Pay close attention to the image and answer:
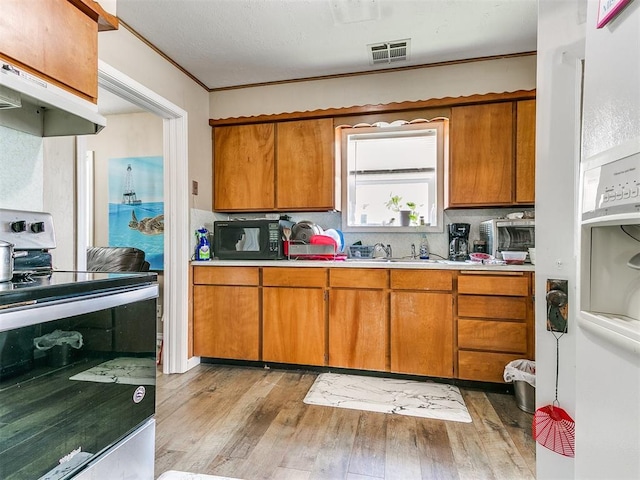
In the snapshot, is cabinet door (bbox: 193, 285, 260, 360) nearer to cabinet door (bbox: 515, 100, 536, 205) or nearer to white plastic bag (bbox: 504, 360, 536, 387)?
white plastic bag (bbox: 504, 360, 536, 387)

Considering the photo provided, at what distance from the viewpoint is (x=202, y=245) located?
112 inches

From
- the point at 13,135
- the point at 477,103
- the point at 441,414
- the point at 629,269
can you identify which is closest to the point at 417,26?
the point at 477,103

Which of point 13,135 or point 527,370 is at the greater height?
point 13,135

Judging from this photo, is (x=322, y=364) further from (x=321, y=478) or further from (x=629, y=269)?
(x=629, y=269)

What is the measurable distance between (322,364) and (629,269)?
7.12 feet

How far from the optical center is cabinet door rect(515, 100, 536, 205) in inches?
97.7

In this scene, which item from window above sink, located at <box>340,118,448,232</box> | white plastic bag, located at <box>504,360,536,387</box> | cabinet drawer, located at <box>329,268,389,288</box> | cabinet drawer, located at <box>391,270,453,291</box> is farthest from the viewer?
window above sink, located at <box>340,118,448,232</box>

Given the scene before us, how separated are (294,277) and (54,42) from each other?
75.4 inches

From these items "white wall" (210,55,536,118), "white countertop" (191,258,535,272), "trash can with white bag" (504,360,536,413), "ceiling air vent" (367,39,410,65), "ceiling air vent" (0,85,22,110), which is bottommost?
"trash can with white bag" (504,360,536,413)

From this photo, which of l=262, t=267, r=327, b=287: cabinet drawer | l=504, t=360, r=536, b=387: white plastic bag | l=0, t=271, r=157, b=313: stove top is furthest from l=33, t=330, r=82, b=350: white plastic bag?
l=504, t=360, r=536, b=387: white plastic bag

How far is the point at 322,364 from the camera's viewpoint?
8.43ft

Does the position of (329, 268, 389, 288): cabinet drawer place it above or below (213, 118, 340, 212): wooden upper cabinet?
below

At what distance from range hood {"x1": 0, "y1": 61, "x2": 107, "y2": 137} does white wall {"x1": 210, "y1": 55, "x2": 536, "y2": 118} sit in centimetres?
181

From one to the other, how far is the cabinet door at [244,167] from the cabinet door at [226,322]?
32.1 inches
